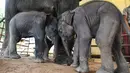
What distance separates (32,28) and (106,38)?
2.27ft

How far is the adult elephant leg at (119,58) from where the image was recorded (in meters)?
1.35

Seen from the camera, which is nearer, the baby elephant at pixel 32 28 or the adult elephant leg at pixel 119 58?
the adult elephant leg at pixel 119 58

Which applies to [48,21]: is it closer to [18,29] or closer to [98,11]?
[18,29]

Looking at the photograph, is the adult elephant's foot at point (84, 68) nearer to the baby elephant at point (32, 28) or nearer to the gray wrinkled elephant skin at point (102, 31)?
the gray wrinkled elephant skin at point (102, 31)

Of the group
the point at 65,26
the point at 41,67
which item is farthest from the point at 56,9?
the point at 41,67

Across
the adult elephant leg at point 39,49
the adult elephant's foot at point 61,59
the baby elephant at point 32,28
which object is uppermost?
the baby elephant at point 32,28

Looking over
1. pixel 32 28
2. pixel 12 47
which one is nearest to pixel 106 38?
pixel 32 28

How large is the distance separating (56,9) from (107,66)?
897 millimetres

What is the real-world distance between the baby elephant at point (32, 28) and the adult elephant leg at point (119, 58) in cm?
54

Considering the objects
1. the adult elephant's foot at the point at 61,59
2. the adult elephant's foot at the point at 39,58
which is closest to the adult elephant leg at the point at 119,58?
the adult elephant's foot at the point at 61,59

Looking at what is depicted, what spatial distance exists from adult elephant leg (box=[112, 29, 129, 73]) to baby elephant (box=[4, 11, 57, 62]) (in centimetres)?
54

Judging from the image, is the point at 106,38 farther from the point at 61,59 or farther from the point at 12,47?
the point at 12,47

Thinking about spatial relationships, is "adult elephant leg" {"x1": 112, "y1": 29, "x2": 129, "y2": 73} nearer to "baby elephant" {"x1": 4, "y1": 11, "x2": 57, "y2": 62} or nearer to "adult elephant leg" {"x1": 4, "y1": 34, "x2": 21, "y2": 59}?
"baby elephant" {"x1": 4, "y1": 11, "x2": 57, "y2": 62}

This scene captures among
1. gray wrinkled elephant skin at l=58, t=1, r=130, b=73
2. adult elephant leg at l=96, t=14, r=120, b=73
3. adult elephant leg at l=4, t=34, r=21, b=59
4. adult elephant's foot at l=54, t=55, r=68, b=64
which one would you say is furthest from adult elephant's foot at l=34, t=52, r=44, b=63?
adult elephant leg at l=96, t=14, r=120, b=73
